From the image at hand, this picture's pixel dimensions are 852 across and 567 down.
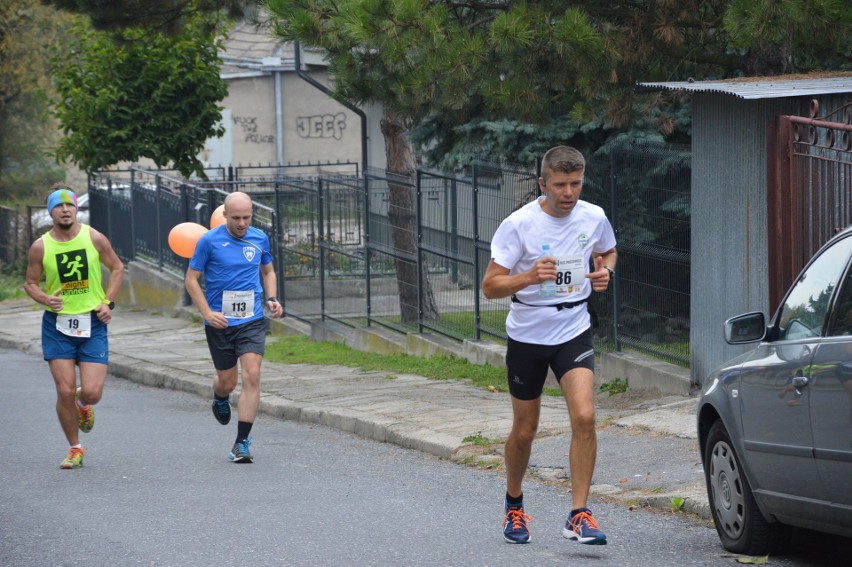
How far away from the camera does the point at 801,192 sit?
32.0ft

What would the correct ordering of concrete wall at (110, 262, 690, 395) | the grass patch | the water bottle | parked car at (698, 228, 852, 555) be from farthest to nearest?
1. the grass patch
2. concrete wall at (110, 262, 690, 395)
3. the water bottle
4. parked car at (698, 228, 852, 555)

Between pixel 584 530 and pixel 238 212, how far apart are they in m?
4.48

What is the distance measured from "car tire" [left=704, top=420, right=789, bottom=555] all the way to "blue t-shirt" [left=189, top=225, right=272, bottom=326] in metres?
4.26

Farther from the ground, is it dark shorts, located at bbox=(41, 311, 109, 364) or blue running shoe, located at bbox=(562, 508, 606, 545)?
dark shorts, located at bbox=(41, 311, 109, 364)

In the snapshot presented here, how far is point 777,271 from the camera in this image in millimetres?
9906

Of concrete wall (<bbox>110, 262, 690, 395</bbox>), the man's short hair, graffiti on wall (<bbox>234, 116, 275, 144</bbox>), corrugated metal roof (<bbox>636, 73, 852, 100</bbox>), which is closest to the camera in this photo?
the man's short hair

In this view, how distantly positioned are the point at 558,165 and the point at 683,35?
19.9ft

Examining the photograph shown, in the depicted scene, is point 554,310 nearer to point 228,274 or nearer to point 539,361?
point 539,361

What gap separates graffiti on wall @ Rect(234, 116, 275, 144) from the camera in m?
37.3

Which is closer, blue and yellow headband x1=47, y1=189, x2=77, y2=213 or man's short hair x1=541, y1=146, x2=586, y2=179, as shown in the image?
man's short hair x1=541, y1=146, x2=586, y2=179

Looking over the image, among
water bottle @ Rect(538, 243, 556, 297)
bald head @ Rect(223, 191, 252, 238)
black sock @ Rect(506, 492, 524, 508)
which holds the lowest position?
black sock @ Rect(506, 492, 524, 508)

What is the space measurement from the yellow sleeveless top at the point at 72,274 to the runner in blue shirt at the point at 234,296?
28.7 inches

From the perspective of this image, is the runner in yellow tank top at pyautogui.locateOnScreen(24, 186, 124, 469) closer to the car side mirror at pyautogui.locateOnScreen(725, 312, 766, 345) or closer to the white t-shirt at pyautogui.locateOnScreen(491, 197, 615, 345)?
the white t-shirt at pyautogui.locateOnScreen(491, 197, 615, 345)

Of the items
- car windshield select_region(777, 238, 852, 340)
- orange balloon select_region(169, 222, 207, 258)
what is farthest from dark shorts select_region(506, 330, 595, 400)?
orange balloon select_region(169, 222, 207, 258)
